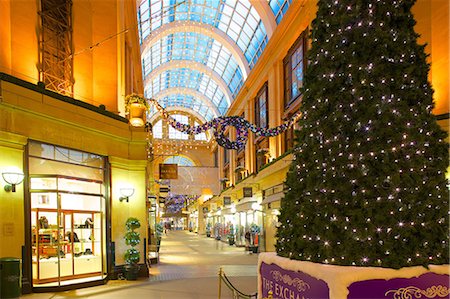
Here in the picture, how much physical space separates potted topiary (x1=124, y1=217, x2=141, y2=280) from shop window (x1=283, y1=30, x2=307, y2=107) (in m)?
10.8

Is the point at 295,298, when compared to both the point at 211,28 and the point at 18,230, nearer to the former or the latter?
the point at 18,230

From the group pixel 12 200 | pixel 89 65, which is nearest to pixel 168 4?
pixel 89 65

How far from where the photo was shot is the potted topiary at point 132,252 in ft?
42.5

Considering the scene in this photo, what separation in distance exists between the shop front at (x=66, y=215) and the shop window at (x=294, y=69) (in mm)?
11449

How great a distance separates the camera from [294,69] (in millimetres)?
22484

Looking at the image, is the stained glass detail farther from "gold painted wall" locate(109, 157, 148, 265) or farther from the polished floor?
the polished floor

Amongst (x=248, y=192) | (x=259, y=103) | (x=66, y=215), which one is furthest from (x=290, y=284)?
(x=259, y=103)

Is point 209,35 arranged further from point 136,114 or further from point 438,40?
point 438,40

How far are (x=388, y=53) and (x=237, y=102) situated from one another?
32153 millimetres

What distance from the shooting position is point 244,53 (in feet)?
113

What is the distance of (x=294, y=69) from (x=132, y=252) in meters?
13.3

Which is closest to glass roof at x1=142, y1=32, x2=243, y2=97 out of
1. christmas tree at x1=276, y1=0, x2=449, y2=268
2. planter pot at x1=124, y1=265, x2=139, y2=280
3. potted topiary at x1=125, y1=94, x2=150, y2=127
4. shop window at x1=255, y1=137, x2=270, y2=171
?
shop window at x1=255, y1=137, x2=270, y2=171

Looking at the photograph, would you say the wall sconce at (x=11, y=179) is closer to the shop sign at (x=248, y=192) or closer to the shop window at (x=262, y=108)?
the shop sign at (x=248, y=192)

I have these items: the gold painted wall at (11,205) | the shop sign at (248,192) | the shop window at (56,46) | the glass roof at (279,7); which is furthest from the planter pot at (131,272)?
the glass roof at (279,7)
